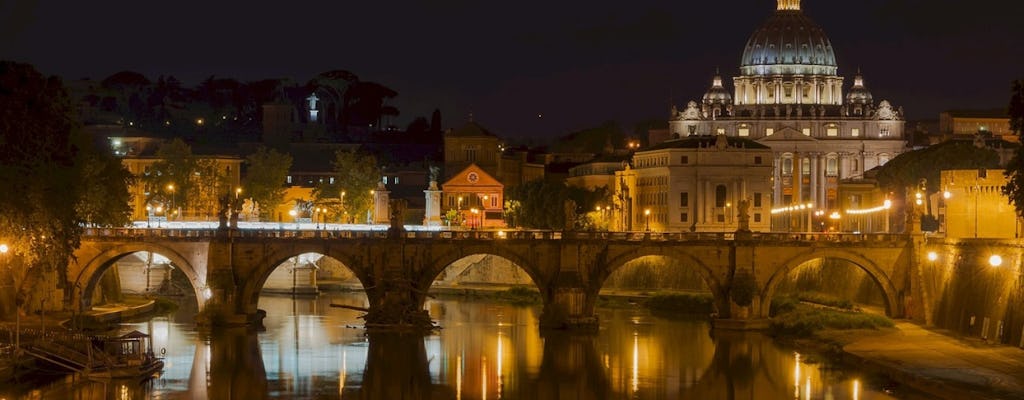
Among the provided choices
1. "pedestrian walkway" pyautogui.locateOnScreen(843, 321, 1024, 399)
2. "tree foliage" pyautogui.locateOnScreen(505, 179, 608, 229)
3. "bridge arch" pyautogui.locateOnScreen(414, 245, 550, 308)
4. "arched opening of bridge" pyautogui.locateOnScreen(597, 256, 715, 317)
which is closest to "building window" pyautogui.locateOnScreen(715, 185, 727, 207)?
"tree foliage" pyautogui.locateOnScreen(505, 179, 608, 229)

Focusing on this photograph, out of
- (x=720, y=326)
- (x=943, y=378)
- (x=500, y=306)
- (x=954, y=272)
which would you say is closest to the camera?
(x=943, y=378)

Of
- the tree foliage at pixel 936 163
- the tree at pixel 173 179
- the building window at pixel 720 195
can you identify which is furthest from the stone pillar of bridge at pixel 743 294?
the building window at pixel 720 195

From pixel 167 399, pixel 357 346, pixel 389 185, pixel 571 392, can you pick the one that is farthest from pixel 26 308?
pixel 389 185

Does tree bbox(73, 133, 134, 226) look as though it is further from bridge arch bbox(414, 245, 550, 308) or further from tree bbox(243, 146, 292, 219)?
tree bbox(243, 146, 292, 219)

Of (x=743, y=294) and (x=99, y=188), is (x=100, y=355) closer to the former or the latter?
(x=99, y=188)

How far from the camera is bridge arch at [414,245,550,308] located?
8669 cm

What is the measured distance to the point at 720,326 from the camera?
85.8 m

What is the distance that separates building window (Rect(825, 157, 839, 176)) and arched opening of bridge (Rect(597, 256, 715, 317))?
91380 mm

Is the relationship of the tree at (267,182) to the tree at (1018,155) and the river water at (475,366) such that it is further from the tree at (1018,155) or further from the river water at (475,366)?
the tree at (1018,155)

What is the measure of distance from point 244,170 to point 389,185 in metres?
12.5

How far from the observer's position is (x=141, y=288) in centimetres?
10438

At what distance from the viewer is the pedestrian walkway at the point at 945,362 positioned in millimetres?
61125

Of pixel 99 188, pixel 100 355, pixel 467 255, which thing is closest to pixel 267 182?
pixel 99 188

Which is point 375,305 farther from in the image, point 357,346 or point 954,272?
point 954,272
